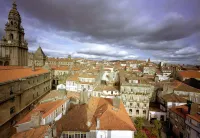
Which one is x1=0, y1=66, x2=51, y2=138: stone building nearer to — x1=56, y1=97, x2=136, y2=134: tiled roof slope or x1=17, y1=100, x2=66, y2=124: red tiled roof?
x1=17, y1=100, x2=66, y2=124: red tiled roof

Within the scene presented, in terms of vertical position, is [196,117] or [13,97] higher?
[13,97]

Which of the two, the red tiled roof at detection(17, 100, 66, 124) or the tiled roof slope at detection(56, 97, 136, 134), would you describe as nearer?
the tiled roof slope at detection(56, 97, 136, 134)

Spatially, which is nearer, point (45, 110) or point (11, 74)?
point (45, 110)

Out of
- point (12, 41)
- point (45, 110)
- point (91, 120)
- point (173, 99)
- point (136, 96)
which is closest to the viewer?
point (91, 120)

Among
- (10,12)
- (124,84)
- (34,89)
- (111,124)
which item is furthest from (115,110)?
(10,12)

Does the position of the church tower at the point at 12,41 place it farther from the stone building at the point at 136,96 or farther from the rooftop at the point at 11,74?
the stone building at the point at 136,96

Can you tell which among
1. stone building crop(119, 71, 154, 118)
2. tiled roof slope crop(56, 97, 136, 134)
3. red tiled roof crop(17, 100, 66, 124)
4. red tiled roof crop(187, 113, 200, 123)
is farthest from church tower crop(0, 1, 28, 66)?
red tiled roof crop(187, 113, 200, 123)

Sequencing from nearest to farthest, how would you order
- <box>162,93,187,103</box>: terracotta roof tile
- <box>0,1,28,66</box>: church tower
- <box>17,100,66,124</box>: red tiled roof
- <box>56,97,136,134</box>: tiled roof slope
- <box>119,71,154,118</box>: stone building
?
<box>56,97,136,134</box>: tiled roof slope < <box>17,100,66,124</box>: red tiled roof < <box>162,93,187,103</box>: terracotta roof tile < <box>119,71,154,118</box>: stone building < <box>0,1,28,66</box>: church tower

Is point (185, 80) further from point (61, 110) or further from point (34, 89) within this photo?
point (34, 89)

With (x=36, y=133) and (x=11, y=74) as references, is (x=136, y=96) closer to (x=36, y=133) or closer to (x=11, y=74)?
(x=36, y=133)

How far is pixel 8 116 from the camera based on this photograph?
957 inches

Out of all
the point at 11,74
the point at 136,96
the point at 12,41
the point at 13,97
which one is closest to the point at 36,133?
the point at 13,97

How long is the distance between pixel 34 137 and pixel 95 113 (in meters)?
10.4

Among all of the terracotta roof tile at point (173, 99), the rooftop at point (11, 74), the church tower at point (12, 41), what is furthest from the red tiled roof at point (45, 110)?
the terracotta roof tile at point (173, 99)
